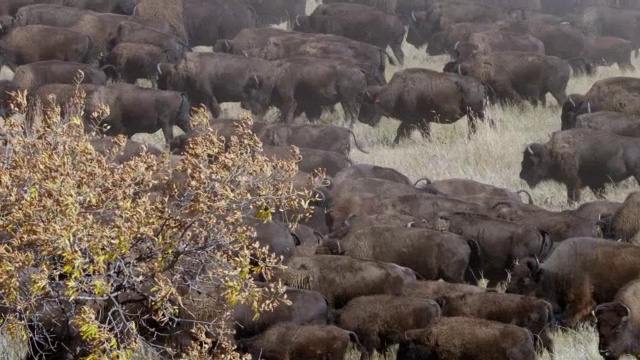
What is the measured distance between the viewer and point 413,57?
95.4 feet

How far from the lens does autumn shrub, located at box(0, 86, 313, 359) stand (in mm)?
8484

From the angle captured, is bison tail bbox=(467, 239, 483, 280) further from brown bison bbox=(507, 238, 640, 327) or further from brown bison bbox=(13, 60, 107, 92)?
brown bison bbox=(13, 60, 107, 92)

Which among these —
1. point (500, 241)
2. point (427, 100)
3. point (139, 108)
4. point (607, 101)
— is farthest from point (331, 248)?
point (607, 101)

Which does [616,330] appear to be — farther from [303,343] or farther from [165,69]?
[165,69]

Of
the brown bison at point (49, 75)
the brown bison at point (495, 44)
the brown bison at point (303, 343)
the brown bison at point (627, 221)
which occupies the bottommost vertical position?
the brown bison at point (495, 44)

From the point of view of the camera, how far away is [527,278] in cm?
1205

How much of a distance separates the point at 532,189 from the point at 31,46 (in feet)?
34.6

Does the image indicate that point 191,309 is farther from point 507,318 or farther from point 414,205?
point 414,205

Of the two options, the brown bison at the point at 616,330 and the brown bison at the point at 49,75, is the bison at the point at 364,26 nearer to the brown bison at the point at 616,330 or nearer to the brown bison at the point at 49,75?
the brown bison at the point at 49,75

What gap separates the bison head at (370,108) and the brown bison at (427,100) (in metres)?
0.03

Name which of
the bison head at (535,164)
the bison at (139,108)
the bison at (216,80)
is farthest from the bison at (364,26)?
the bison head at (535,164)

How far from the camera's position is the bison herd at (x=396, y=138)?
1082 cm

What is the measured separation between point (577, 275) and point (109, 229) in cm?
488

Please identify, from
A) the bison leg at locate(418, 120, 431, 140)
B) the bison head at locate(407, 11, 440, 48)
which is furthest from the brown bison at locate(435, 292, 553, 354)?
the bison head at locate(407, 11, 440, 48)
